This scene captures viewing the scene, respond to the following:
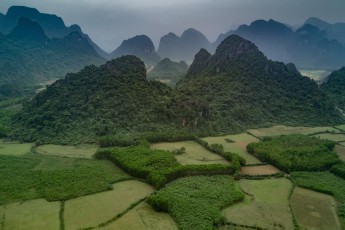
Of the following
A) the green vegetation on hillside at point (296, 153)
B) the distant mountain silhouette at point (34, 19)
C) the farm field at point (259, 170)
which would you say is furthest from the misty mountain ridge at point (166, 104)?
the distant mountain silhouette at point (34, 19)

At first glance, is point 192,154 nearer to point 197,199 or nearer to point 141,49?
point 197,199

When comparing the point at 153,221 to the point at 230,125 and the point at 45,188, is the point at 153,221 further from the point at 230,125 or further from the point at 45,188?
the point at 230,125

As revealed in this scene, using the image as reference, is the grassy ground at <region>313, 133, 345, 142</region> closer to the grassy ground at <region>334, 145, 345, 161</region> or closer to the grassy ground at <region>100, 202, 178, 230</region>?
the grassy ground at <region>334, 145, 345, 161</region>

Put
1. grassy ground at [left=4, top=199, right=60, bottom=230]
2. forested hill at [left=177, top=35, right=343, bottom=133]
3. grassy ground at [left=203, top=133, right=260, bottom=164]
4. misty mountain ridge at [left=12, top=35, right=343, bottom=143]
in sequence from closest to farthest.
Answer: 1. grassy ground at [left=4, top=199, right=60, bottom=230]
2. grassy ground at [left=203, top=133, right=260, bottom=164]
3. misty mountain ridge at [left=12, top=35, right=343, bottom=143]
4. forested hill at [left=177, top=35, right=343, bottom=133]

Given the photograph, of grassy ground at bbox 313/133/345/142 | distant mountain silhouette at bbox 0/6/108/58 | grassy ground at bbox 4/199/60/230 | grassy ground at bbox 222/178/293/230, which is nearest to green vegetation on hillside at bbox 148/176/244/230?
grassy ground at bbox 222/178/293/230

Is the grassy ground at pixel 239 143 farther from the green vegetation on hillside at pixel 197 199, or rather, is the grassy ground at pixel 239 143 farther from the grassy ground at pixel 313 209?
the grassy ground at pixel 313 209

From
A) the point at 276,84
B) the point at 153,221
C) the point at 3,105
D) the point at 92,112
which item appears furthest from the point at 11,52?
the point at 153,221

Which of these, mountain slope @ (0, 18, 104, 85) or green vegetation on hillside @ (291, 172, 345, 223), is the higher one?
mountain slope @ (0, 18, 104, 85)

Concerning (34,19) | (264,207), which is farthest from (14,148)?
(34,19)
